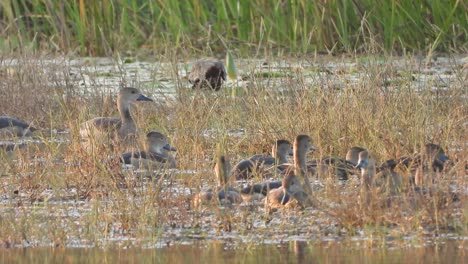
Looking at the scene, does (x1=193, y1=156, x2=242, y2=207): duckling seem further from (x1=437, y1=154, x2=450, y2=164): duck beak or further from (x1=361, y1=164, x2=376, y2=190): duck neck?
(x1=437, y1=154, x2=450, y2=164): duck beak

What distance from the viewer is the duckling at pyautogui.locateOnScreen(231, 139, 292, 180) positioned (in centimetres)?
833

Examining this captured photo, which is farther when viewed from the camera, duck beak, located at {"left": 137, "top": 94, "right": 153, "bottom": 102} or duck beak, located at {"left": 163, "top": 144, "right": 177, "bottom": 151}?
duck beak, located at {"left": 137, "top": 94, "right": 153, "bottom": 102}

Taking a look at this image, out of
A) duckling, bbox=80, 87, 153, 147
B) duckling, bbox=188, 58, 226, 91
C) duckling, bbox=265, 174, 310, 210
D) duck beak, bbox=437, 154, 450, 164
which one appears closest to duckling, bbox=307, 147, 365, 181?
duckling, bbox=265, 174, 310, 210

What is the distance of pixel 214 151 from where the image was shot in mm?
9023

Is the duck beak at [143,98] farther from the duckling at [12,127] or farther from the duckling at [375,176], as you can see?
the duckling at [375,176]

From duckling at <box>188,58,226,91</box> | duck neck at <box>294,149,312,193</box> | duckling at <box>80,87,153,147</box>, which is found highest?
duckling at <box>188,58,226,91</box>

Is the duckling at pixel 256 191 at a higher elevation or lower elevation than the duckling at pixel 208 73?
lower

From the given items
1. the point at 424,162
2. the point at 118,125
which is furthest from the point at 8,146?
the point at 424,162

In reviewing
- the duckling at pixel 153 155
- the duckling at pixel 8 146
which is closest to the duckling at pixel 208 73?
the duckling at pixel 8 146

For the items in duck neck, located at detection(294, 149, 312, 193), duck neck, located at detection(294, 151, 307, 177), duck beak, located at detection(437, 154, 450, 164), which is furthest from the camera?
duck beak, located at detection(437, 154, 450, 164)

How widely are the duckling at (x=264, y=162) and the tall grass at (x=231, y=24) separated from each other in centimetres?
418

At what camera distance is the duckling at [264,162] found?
833 cm

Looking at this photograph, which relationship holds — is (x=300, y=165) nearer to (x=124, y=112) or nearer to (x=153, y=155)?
(x=153, y=155)

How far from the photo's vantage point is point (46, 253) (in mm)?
6355
